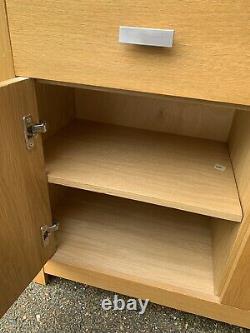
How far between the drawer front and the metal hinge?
0.08m

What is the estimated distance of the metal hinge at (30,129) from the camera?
48cm

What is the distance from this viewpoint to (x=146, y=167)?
649mm

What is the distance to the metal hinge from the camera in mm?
482

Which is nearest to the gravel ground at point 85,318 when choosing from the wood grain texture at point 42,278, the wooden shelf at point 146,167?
the wood grain texture at point 42,278

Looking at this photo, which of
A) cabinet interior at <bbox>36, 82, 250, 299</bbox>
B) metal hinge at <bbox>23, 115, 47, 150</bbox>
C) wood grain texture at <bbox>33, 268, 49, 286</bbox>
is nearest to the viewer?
metal hinge at <bbox>23, 115, 47, 150</bbox>

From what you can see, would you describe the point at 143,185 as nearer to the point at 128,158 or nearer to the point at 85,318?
the point at 128,158

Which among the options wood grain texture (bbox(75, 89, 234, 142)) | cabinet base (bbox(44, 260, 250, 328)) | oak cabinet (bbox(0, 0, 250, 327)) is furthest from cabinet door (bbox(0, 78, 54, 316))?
wood grain texture (bbox(75, 89, 234, 142))

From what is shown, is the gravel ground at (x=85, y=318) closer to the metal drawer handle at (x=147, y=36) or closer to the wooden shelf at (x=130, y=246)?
the wooden shelf at (x=130, y=246)

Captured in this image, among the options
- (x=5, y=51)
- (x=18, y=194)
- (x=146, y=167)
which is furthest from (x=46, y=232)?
(x=5, y=51)

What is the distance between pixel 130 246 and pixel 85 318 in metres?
0.20

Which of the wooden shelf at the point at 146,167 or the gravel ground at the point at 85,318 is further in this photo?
the gravel ground at the point at 85,318

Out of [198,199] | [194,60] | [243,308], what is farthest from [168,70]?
[243,308]

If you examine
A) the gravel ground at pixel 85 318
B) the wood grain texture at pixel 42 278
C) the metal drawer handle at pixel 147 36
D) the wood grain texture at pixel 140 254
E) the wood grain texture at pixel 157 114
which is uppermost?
the metal drawer handle at pixel 147 36

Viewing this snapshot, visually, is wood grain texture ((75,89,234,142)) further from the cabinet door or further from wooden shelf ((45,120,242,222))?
the cabinet door
